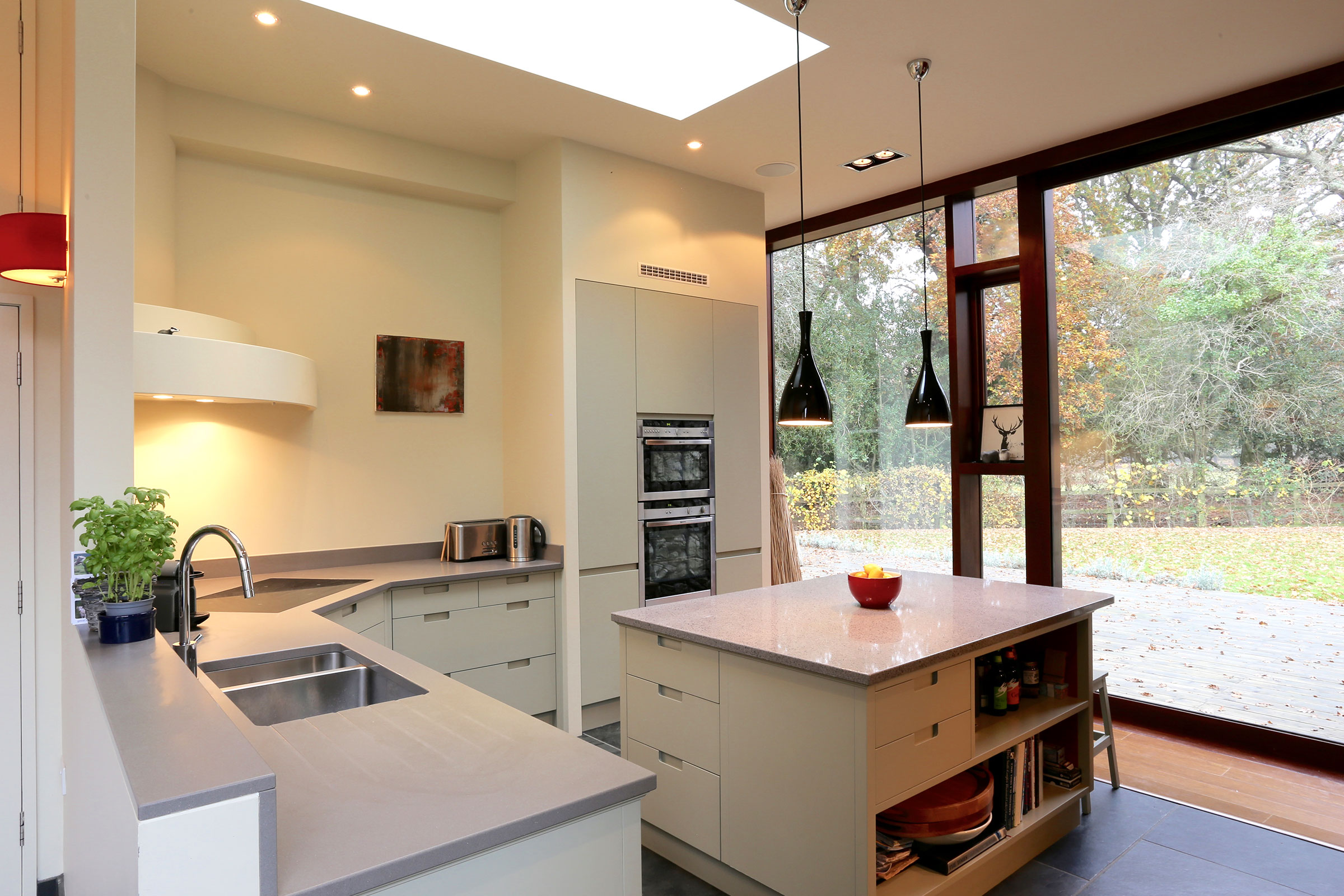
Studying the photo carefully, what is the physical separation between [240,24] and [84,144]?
1341 mm

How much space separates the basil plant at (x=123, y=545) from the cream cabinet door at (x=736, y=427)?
3081 mm

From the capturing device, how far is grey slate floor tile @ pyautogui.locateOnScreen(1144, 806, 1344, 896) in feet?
8.08

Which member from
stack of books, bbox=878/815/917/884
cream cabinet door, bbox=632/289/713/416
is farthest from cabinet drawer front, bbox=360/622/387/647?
stack of books, bbox=878/815/917/884

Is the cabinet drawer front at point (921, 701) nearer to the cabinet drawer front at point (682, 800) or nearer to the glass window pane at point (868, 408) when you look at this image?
the cabinet drawer front at point (682, 800)

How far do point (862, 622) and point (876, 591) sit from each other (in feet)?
0.68

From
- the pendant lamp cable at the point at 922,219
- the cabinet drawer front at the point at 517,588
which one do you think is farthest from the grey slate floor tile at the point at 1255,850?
the cabinet drawer front at the point at 517,588

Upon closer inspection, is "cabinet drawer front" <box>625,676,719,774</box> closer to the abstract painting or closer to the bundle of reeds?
the abstract painting

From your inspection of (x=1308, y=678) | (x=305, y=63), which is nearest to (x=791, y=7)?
(x=305, y=63)

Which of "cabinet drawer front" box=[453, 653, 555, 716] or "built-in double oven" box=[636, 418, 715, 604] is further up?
"built-in double oven" box=[636, 418, 715, 604]

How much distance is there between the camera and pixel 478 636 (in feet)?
12.0

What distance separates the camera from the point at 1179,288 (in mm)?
3787

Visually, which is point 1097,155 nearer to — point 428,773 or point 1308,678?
point 1308,678

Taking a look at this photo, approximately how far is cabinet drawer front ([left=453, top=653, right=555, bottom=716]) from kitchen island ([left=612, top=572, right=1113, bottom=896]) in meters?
1.21

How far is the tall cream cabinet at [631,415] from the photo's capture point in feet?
12.9
